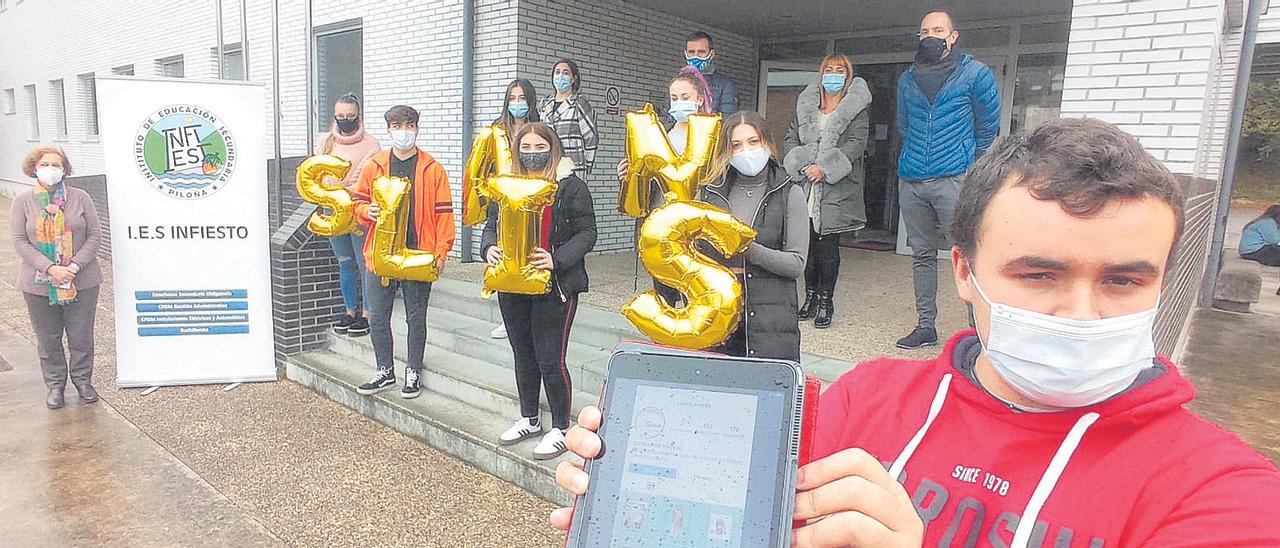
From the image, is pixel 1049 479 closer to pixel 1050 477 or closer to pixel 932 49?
→ pixel 1050 477

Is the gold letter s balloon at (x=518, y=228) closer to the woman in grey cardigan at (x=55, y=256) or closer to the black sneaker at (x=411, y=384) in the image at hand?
the black sneaker at (x=411, y=384)

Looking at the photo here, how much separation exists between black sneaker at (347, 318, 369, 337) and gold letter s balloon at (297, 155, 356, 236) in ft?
5.83

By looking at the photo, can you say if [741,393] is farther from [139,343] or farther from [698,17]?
[698,17]

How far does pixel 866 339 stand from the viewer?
505 cm

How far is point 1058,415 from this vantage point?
1101 millimetres

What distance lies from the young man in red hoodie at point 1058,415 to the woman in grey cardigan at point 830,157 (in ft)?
12.1

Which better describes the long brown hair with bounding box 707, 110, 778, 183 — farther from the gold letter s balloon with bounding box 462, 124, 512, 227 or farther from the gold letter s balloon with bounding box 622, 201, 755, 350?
the gold letter s balloon with bounding box 462, 124, 512, 227

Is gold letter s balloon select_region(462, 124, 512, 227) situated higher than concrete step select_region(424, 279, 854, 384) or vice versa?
gold letter s balloon select_region(462, 124, 512, 227)

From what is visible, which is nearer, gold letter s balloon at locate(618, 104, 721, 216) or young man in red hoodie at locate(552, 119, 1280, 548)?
young man in red hoodie at locate(552, 119, 1280, 548)

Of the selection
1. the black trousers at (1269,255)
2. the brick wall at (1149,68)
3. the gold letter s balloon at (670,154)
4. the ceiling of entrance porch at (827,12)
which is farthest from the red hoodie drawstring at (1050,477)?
the black trousers at (1269,255)

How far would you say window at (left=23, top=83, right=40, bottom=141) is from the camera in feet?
60.4

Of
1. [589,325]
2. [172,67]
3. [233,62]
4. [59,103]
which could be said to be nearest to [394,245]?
[589,325]

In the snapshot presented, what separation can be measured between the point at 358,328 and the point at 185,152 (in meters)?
1.79

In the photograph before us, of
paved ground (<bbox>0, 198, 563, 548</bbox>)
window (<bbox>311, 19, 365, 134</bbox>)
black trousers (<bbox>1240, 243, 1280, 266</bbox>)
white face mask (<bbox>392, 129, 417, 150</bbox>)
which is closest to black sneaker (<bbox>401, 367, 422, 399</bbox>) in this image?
paved ground (<bbox>0, 198, 563, 548</bbox>)
